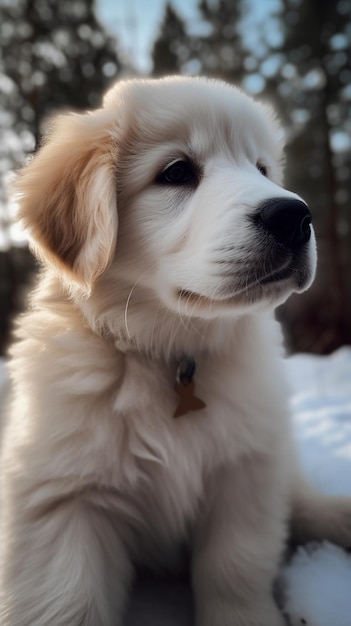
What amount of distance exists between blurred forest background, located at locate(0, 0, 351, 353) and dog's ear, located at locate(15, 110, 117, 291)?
6134 mm

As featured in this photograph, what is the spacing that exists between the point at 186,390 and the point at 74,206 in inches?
25.7

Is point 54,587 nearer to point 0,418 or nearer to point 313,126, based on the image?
point 0,418

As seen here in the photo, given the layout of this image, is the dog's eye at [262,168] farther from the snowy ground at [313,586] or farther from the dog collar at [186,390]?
the snowy ground at [313,586]

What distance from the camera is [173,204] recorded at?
151cm

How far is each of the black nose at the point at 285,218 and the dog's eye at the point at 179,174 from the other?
361mm

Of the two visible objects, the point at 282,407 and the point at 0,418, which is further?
the point at 0,418

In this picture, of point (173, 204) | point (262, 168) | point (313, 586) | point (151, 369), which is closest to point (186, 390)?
point (151, 369)

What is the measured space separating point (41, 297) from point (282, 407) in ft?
3.01

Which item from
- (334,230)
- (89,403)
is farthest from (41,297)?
(334,230)

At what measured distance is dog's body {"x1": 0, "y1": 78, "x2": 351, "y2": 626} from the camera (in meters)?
1.33

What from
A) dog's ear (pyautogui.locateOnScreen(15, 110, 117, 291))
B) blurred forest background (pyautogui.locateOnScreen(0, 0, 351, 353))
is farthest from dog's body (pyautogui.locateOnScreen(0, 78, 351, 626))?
blurred forest background (pyautogui.locateOnScreen(0, 0, 351, 353))

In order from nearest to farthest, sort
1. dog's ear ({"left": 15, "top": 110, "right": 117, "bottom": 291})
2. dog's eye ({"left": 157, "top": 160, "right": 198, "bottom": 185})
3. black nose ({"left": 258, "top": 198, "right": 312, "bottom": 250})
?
black nose ({"left": 258, "top": 198, "right": 312, "bottom": 250})
dog's ear ({"left": 15, "top": 110, "right": 117, "bottom": 291})
dog's eye ({"left": 157, "top": 160, "right": 198, "bottom": 185})

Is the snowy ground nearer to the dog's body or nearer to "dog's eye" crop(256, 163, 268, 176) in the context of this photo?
the dog's body

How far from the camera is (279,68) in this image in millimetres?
8547
